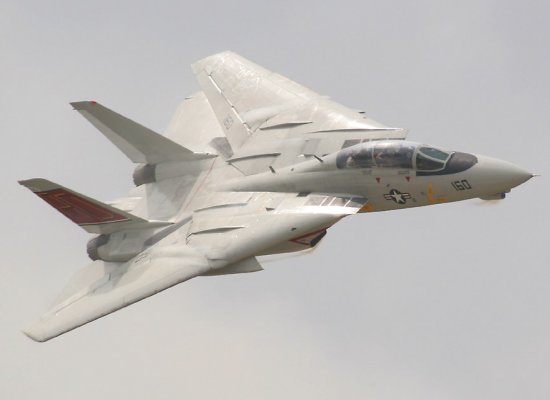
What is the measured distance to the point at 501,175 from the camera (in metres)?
42.9

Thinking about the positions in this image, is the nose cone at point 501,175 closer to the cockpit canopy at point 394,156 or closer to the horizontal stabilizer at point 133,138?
the cockpit canopy at point 394,156

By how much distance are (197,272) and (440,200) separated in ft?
22.6

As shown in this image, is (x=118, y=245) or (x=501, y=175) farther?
(x=118, y=245)

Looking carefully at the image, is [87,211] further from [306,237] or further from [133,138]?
[306,237]

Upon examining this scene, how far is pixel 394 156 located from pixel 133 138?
909 centimetres

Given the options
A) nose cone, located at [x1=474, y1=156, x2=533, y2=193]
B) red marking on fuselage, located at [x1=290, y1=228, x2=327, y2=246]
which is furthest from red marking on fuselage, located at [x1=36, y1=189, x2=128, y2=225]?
nose cone, located at [x1=474, y1=156, x2=533, y2=193]

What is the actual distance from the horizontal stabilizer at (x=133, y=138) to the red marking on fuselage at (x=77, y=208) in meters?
3.52

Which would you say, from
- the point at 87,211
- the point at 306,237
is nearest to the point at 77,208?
the point at 87,211

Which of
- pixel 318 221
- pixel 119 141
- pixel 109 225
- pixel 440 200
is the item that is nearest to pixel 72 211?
pixel 109 225

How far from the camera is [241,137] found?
48156 millimetres

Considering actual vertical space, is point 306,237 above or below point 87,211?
above

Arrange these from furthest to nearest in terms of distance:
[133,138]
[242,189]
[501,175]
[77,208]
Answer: [133,138], [242,189], [77,208], [501,175]

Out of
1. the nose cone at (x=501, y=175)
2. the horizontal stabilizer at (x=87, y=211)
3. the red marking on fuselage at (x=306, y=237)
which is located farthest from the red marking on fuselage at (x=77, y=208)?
the nose cone at (x=501, y=175)

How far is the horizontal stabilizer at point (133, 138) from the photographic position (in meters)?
48.3
